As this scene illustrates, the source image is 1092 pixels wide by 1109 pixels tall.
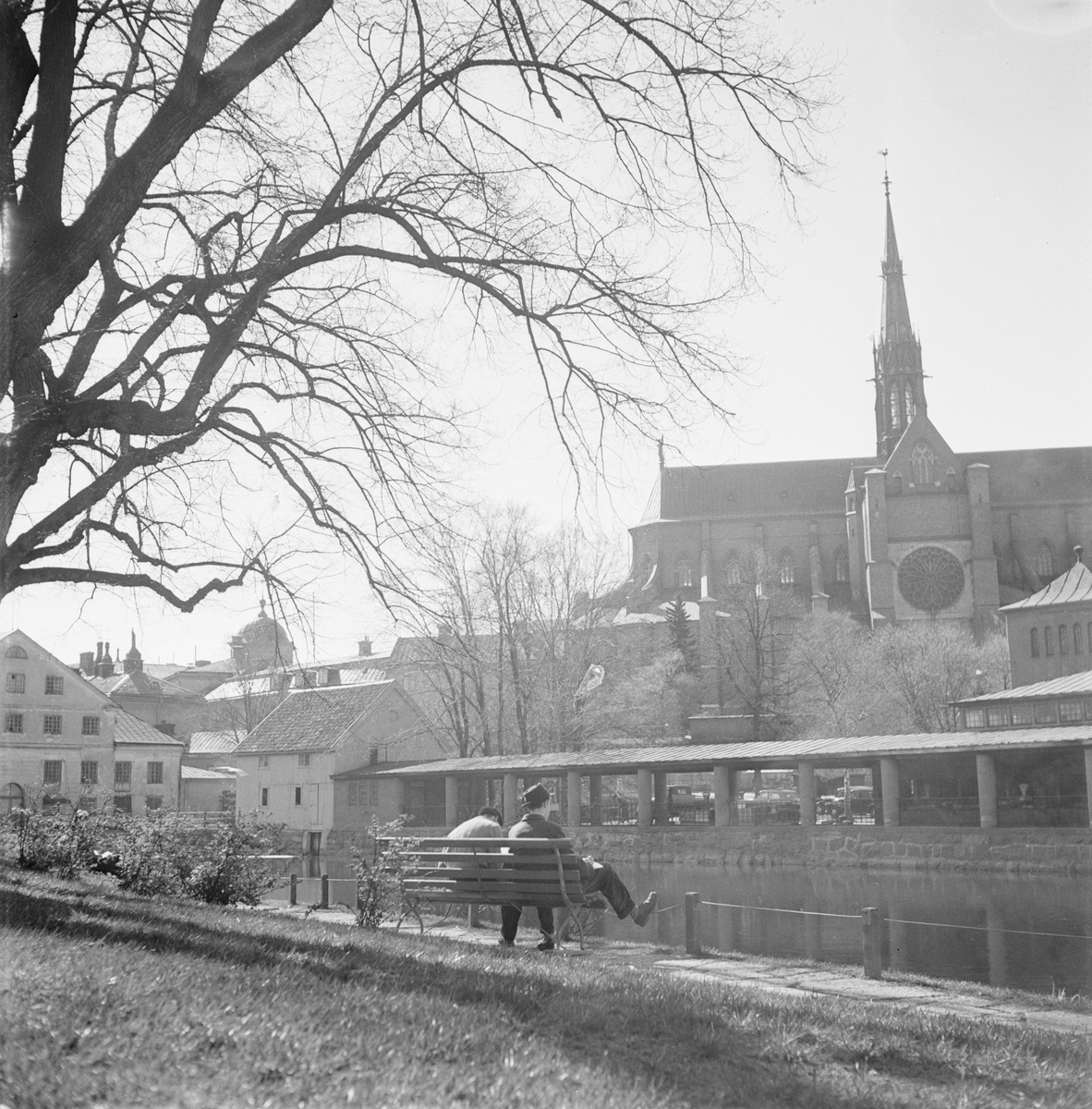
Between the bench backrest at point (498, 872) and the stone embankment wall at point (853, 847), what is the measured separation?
24.7m

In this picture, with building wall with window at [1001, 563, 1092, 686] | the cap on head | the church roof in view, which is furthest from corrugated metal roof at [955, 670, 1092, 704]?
the church roof

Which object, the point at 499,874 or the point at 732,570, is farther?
the point at 732,570

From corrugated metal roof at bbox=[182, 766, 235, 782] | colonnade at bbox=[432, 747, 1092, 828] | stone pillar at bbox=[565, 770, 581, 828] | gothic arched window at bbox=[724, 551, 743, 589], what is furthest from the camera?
gothic arched window at bbox=[724, 551, 743, 589]

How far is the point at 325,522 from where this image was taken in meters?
10.5

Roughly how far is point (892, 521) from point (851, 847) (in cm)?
4981

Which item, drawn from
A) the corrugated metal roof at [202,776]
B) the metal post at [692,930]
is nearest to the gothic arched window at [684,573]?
the corrugated metal roof at [202,776]

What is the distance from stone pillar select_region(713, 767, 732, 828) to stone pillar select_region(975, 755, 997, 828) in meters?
7.83

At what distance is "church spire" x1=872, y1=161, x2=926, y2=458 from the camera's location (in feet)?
292

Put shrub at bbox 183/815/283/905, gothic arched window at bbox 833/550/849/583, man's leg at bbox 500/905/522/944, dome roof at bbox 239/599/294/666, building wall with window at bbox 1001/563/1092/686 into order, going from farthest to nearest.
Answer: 1. gothic arched window at bbox 833/550/849/583
2. building wall with window at bbox 1001/563/1092/686
3. shrub at bbox 183/815/283/905
4. dome roof at bbox 239/599/294/666
5. man's leg at bbox 500/905/522/944

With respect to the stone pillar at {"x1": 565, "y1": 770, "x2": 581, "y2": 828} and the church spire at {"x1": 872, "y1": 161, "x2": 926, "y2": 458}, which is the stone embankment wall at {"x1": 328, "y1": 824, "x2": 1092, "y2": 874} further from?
the church spire at {"x1": 872, "y1": 161, "x2": 926, "y2": 458}

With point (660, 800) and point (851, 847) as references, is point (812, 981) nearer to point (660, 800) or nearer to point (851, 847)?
point (851, 847)

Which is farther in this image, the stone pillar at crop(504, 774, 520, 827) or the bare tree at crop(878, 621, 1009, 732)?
the bare tree at crop(878, 621, 1009, 732)

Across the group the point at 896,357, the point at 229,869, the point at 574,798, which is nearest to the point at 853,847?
the point at 574,798

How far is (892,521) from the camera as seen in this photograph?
81.2m
